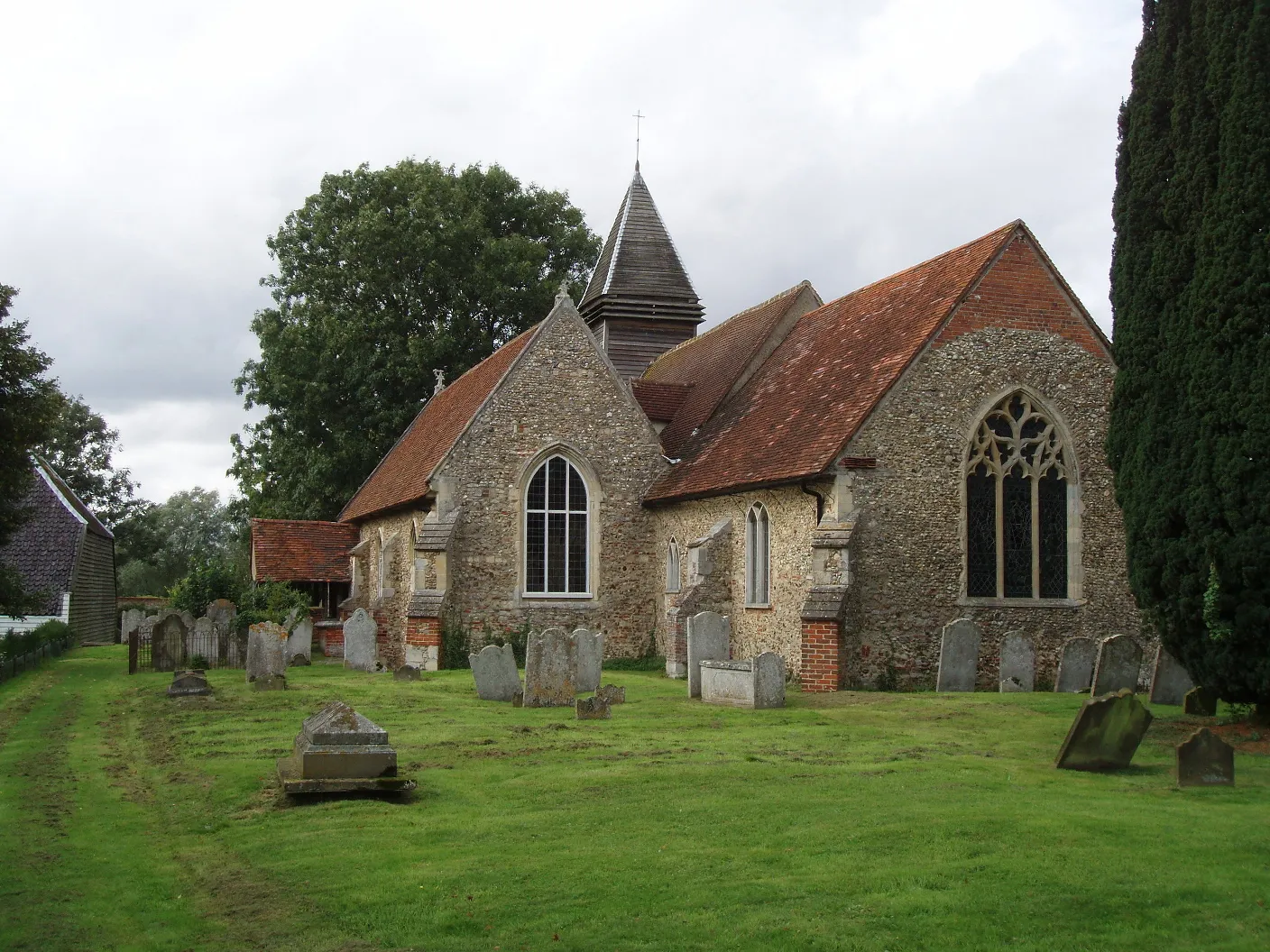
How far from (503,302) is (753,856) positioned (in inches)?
1416

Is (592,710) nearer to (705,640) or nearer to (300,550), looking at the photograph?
(705,640)

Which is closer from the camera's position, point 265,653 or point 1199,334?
point 1199,334

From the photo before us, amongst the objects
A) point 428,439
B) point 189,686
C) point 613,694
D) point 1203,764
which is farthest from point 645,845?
point 428,439

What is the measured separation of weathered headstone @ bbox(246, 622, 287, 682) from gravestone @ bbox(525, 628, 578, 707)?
18.1 feet

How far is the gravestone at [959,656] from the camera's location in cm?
1878

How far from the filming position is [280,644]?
68.8ft

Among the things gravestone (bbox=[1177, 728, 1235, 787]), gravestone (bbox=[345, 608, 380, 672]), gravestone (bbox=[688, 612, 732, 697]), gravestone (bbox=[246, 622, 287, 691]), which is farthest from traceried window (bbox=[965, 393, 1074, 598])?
gravestone (bbox=[345, 608, 380, 672])

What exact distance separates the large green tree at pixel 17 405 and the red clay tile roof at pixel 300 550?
1084 centimetres

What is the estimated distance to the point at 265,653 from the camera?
20.8m

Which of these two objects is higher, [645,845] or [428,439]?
[428,439]

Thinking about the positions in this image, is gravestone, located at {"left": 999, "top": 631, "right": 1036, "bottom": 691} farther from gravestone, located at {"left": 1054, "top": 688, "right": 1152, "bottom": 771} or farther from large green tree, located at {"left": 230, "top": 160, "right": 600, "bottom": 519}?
large green tree, located at {"left": 230, "top": 160, "right": 600, "bottom": 519}

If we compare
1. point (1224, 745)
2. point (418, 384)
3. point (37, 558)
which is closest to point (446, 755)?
point (1224, 745)

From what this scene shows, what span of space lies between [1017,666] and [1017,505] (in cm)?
343

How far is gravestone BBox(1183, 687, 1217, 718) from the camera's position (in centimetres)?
1595
